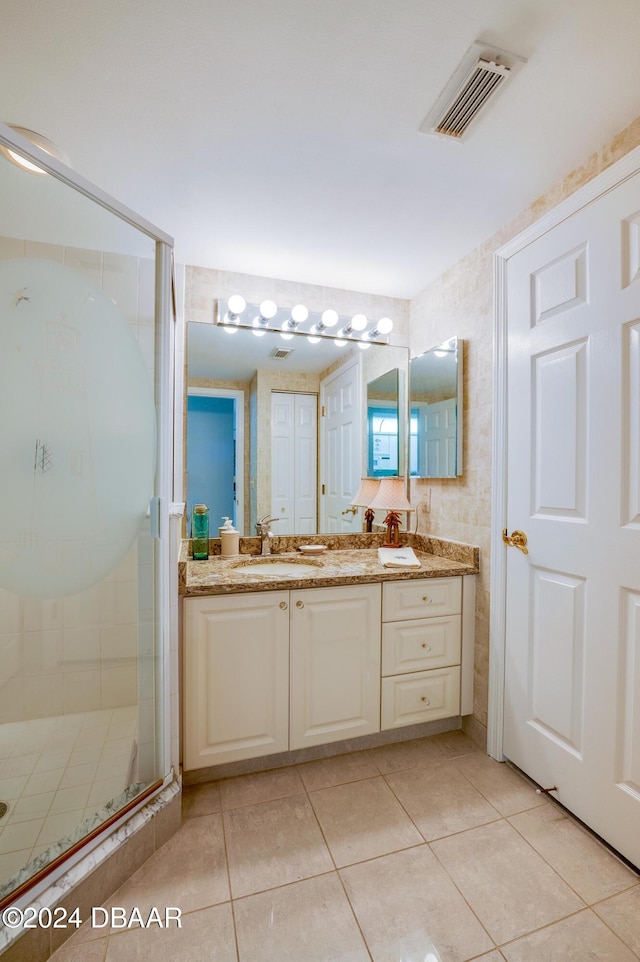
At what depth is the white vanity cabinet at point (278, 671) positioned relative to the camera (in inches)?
63.4

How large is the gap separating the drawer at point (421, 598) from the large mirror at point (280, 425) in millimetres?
629

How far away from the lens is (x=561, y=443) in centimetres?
153

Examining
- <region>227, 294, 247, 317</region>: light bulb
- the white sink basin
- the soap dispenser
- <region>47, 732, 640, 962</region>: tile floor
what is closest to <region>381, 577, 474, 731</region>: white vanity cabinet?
<region>47, 732, 640, 962</region>: tile floor

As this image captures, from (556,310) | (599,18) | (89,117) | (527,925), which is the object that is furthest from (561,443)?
(89,117)

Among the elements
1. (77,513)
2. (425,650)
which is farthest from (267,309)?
(425,650)

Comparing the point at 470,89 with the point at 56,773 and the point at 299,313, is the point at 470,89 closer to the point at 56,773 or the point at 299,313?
the point at 299,313

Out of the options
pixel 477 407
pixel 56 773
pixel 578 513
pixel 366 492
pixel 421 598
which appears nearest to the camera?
pixel 56 773

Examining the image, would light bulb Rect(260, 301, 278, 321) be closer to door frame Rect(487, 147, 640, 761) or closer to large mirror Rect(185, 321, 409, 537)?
large mirror Rect(185, 321, 409, 537)

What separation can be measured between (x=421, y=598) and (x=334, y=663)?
475 millimetres

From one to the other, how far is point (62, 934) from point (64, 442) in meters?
1.27

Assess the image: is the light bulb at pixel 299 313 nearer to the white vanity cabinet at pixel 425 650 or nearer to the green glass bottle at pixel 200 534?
the green glass bottle at pixel 200 534

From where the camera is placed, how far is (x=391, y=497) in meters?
2.26

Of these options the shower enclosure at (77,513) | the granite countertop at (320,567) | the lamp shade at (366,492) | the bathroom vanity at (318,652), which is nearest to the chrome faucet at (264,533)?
the granite countertop at (320,567)

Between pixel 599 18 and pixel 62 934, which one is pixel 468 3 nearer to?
pixel 599 18
